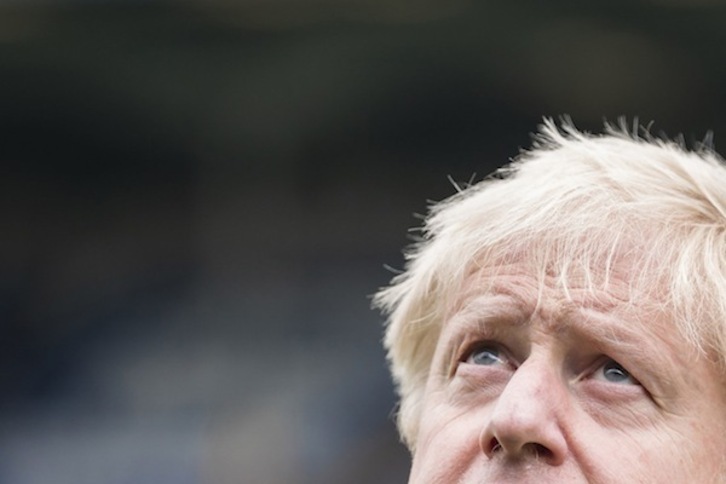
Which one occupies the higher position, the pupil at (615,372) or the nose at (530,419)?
the pupil at (615,372)

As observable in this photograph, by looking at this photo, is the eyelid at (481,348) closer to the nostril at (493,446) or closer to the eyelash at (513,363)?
the eyelash at (513,363)

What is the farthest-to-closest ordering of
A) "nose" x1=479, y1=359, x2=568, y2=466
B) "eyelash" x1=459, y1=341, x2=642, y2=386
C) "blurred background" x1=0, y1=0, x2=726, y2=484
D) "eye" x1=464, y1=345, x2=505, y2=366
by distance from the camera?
"blurred background" x1=0, y1=0, x2=726, y2=484
"eye" x1=464, y1=345, x2=505, y2=366
"eyelash" x1=459, y1=341, x2=642, y2=386
"nose" x1=479, y1=359, x2=568, y2=466

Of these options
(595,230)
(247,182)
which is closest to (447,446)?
(595,230)

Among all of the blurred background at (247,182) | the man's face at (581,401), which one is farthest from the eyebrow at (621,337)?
the blurred background at (247,182)

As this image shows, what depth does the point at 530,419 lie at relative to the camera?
1.56m

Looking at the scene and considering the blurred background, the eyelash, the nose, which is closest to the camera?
the nose

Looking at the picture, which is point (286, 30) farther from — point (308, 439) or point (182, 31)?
point (308, 439)

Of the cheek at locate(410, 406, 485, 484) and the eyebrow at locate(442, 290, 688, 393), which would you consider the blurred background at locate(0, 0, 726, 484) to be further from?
the eyebrow at locate(442, 290, 688, 393)

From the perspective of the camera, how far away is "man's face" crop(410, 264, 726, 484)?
61.5 inches

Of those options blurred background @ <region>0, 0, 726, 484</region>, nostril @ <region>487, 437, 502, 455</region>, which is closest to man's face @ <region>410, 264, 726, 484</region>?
nostril @ <region>487, 437, 502, 455</region>

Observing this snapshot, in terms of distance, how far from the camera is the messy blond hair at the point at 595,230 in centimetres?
167

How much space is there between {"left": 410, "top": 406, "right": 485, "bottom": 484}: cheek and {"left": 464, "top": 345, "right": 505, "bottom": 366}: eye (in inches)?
3.1

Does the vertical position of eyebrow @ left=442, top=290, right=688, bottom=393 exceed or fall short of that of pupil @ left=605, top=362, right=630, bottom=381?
it exceeds it

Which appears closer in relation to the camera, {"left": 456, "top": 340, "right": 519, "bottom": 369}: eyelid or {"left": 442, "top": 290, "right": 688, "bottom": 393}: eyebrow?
{"left": 442, "top": 290, "right": 688, "bottom": 393}: eyebrow
